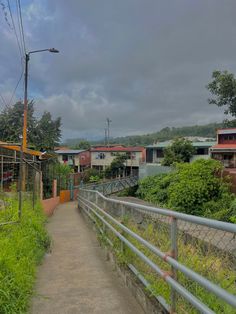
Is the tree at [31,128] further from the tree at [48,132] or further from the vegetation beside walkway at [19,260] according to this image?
the vegetation beside walkway at [19,260]

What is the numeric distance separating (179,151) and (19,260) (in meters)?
38.8

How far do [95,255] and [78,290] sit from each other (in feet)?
7.19

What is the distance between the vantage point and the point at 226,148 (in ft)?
129

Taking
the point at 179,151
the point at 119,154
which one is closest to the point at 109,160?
the point at 119,154

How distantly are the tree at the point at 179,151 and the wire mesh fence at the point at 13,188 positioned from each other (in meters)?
25.6

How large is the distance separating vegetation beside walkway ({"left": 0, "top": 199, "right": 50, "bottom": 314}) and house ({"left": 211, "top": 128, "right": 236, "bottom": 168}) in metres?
33.8

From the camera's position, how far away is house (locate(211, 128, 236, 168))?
1545 inches

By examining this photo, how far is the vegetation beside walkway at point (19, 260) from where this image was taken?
4002 millimetres

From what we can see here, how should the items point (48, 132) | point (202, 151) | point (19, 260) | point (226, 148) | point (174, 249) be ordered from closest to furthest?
1. point (174, 249)
2. point (19, 260)
3. point (48, 132)
4. point (226, 148)
5. point (202, 151)

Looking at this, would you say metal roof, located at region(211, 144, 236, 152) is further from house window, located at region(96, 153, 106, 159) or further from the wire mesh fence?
the wire mesh fence

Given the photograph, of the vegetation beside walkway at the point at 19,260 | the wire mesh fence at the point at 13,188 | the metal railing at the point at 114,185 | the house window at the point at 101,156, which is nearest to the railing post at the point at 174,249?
the vegetation beside walkway at the point at 19,260

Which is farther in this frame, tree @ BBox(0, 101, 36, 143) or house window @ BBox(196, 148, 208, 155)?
house window @ BBox(196, 148, 208, 155)

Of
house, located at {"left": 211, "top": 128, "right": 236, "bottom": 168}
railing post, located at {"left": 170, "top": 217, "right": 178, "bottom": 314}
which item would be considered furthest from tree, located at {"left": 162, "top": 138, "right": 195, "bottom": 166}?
railing post, located at {"left": 170, "top": 217, "right": 178, "bottom": 314}

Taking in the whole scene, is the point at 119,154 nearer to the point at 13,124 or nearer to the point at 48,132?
the point at 48,132
